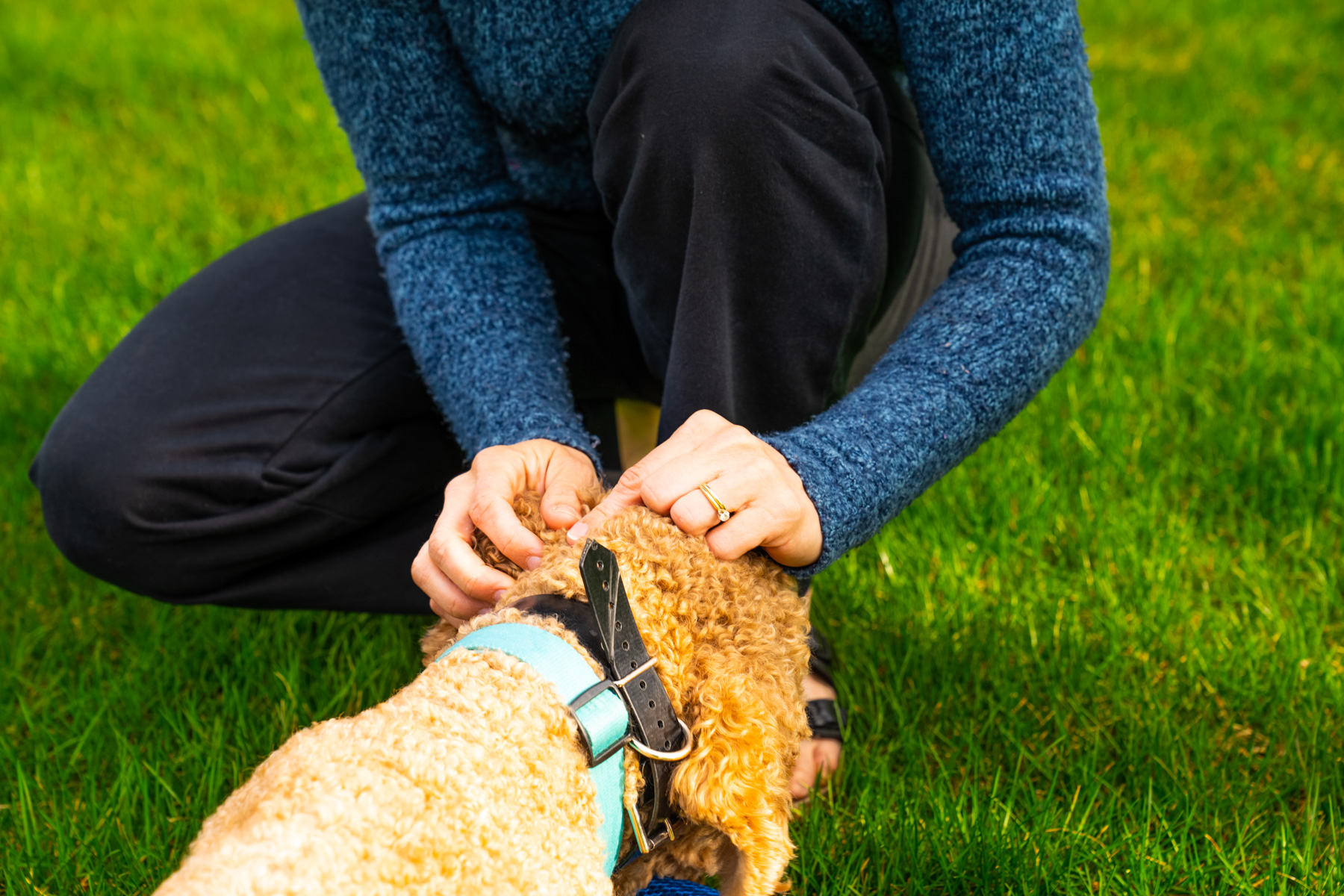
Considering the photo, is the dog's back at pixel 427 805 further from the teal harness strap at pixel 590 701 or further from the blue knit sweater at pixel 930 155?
the blue knit sweater at pixel 930 155

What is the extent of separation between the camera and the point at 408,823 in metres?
0.80

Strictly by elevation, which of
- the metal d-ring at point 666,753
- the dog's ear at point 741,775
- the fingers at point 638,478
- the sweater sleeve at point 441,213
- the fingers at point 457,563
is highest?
the sweater sleeve at point 441,213

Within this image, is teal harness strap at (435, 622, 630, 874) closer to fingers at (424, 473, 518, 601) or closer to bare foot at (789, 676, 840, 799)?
fingers at (424, 473, 518, 601)

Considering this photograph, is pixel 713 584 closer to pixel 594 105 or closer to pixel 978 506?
pixel 594 105

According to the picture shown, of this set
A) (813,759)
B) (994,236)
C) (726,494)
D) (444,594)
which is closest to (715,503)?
(726,494)

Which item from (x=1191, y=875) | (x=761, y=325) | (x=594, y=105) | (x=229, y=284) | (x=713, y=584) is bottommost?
(x=1191, y=875)

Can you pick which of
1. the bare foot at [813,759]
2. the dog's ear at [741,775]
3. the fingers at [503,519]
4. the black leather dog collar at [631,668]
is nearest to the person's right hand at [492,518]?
the fingers at [503,519]

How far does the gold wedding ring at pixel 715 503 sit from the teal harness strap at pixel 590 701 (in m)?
0.23

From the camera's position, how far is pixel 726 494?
3.66 ft

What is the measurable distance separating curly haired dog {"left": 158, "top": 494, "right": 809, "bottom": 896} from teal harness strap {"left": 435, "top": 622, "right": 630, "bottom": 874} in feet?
0.04

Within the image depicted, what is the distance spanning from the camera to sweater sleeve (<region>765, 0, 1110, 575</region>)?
1307mm

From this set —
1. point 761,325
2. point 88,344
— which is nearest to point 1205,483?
point 761,325

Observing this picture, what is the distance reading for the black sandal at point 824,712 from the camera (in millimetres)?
1745

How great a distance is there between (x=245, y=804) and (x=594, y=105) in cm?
101
